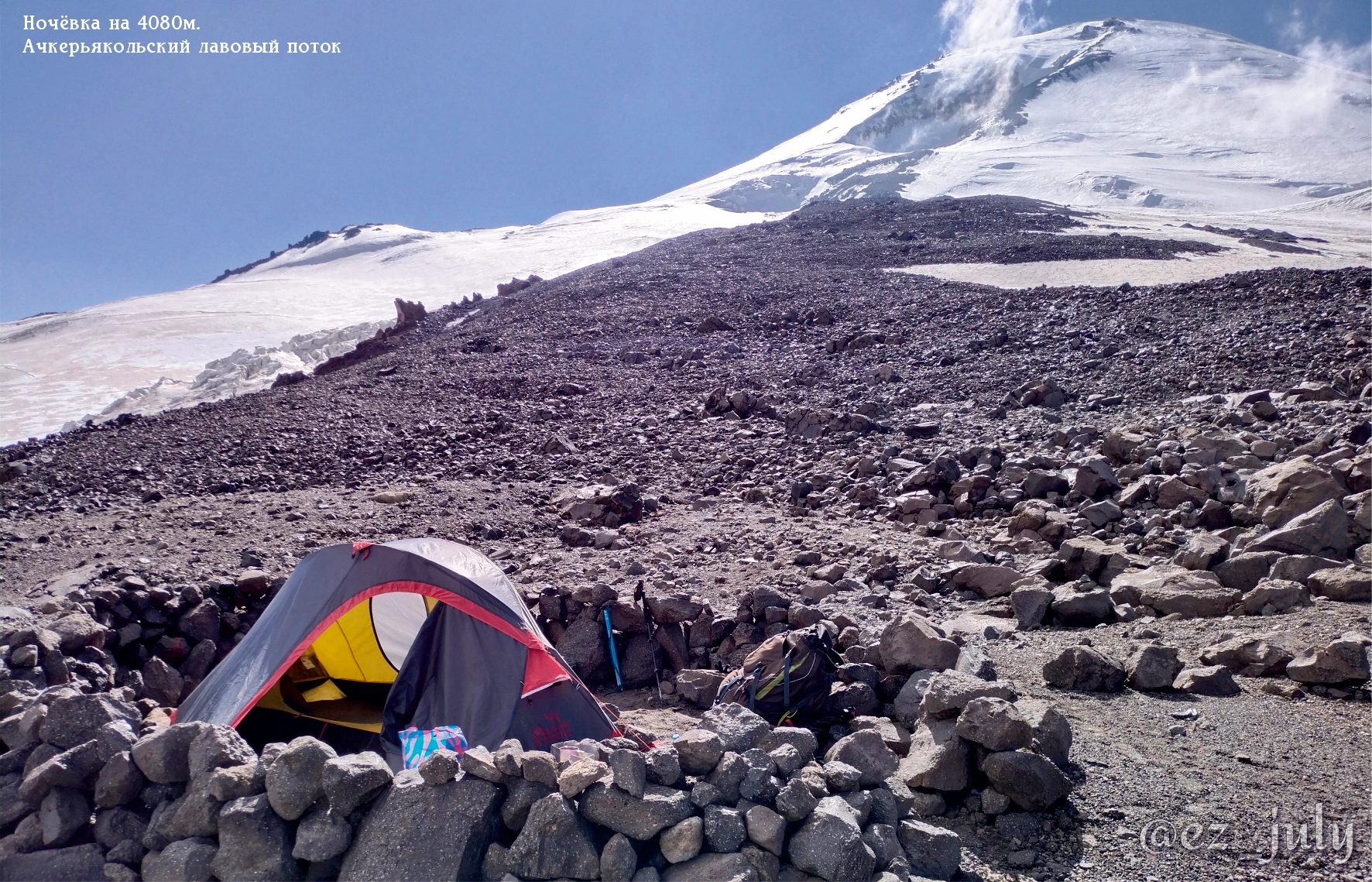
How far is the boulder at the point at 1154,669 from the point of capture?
15.0ft

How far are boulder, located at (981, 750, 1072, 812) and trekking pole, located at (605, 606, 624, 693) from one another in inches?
132

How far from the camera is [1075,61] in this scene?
97500 mm

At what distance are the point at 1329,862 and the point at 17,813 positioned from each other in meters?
5.19

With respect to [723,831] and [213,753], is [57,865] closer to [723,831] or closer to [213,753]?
[213,753]

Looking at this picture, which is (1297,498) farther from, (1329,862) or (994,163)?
(994,163)

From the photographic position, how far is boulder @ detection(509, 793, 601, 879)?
2.91 m

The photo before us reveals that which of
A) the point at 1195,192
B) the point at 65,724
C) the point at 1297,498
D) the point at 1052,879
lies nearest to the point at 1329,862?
the point at 1052,879

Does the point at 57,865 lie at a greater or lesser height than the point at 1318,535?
greater

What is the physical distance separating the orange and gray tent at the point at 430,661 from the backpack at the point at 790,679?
0.91m

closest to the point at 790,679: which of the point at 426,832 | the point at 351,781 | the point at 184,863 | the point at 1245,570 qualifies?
the point at 426,832

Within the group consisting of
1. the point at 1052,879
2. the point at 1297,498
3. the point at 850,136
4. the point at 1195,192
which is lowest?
the point at 1052,879

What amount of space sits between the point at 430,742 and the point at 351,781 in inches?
63.9

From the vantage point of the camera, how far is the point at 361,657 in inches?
234
